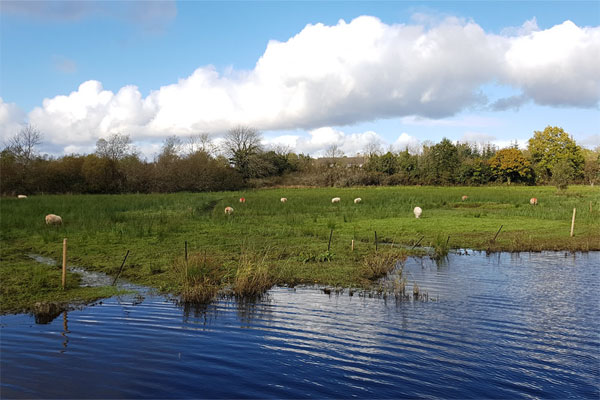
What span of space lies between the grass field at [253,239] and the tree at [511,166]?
34010 mm

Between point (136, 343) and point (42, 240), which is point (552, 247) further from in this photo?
point (42, 240)

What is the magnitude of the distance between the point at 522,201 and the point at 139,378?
36.0 meters

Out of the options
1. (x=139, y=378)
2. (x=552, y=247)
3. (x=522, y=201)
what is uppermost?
(x=522, y=201)

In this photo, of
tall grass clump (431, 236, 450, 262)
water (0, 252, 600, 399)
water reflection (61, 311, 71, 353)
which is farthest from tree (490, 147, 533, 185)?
water reflection (61, 311, 71, 353)

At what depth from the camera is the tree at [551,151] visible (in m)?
66.1

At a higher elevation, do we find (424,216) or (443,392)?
(424,216)

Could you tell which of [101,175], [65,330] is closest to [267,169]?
[101,175]

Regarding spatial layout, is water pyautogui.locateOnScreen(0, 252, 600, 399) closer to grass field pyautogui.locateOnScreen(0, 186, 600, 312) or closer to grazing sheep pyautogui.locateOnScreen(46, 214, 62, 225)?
grass field pyautogui.locateOnScreen(0, 186, 600, 312)

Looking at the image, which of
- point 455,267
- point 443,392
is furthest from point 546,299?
point 443,392

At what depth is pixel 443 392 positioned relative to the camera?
6227 millimetres

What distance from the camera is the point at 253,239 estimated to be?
18484mm

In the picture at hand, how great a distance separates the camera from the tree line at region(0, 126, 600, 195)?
55188 mm

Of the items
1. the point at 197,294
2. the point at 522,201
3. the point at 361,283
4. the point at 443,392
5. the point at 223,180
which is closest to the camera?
the point at 443,392

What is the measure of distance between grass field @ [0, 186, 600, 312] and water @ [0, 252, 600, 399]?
1259 mm
